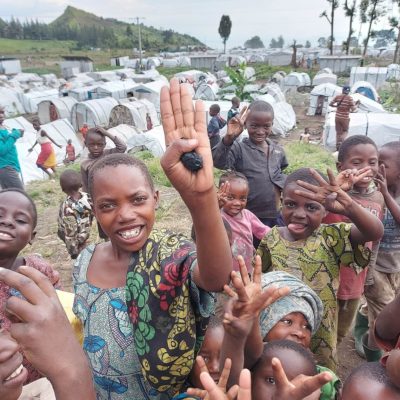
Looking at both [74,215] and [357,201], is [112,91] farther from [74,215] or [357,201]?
[357,201]

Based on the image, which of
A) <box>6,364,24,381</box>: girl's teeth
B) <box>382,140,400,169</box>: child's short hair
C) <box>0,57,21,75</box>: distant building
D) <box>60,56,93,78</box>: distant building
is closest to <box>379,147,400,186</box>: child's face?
<box>382,140,400,169</box>: child's short hair

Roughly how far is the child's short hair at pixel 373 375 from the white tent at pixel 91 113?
763 inches

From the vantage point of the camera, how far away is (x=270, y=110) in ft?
10.7

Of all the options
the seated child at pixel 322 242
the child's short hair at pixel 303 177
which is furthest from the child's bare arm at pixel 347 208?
the child's short hair at pixel 303 177

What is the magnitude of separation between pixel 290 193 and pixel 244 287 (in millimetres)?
1131

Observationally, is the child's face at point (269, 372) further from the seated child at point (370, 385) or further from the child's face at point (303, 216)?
the child's face at point (303, 216)

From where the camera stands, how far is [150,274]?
1.20 metres

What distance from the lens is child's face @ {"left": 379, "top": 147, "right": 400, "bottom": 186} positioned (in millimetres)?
2691

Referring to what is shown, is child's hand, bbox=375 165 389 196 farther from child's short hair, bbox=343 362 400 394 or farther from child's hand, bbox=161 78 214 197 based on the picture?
child's hand, bbox=161 78 214 197

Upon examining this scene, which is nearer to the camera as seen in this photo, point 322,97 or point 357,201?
point 357,201

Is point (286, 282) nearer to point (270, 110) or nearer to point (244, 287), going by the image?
point (244, 287)

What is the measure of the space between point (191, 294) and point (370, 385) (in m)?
0.64

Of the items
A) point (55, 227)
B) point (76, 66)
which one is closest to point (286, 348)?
point (55, 227)

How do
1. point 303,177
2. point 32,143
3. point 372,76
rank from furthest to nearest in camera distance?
1. point 372,76
2. point 32,143
3. point 303,177
